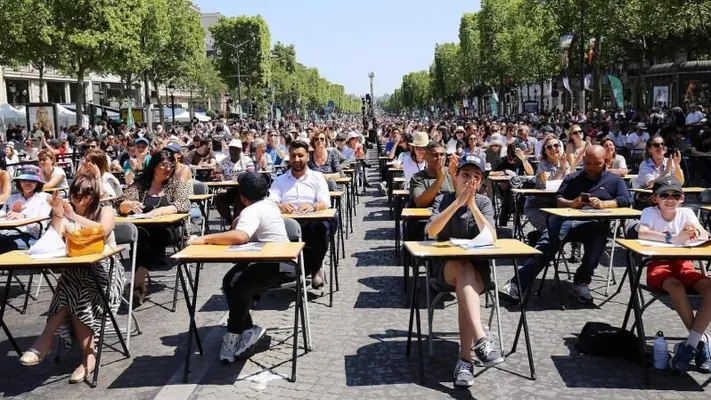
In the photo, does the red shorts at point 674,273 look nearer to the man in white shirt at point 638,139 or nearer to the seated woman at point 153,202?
the seated woman at point 153,202

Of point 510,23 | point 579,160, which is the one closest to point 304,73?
point 510,23

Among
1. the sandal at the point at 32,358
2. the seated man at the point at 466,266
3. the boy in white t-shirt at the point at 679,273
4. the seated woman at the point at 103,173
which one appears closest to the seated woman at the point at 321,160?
the seated woman at the point at 103,173

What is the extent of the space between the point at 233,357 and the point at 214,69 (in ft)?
274

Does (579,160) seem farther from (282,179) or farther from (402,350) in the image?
(402,350)

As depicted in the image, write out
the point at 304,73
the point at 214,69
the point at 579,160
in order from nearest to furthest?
the point at 579,160, the point at 214,69, the point at 304,73

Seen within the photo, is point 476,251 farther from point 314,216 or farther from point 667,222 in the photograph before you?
point 314,216

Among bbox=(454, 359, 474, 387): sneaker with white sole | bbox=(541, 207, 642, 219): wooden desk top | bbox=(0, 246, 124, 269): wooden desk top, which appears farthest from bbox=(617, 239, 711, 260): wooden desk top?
bbox=(0, 246, 124, 269): wooden desk top

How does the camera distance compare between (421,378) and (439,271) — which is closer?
(421,378)

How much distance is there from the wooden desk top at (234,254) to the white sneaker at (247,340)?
84 centimetres

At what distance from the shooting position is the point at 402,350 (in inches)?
242

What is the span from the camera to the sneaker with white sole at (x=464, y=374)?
5.14 metres

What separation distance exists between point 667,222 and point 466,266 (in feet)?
6.23

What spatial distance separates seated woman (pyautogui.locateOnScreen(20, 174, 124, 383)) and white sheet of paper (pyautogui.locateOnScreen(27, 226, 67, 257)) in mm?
94

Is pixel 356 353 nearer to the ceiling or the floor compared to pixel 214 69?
nearer to the floor
